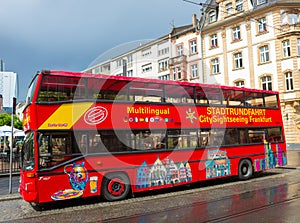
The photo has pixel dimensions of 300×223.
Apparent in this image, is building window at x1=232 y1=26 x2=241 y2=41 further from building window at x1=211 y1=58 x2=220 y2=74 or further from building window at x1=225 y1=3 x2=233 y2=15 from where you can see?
building window at x1=211 y1=58 x2=220 y2=74

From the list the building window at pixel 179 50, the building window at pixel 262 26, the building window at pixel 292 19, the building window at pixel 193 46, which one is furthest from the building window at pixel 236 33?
the building window at pixel 179 50

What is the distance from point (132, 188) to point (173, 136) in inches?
95.3

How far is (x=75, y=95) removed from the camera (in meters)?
9.80

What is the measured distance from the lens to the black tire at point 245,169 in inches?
544

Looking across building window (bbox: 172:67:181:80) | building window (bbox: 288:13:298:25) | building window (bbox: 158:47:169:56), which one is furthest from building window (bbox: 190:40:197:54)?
building window (bbox: 288:13:298:25)

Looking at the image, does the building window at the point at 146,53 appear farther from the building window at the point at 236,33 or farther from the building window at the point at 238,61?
the building window at the point at 238,61

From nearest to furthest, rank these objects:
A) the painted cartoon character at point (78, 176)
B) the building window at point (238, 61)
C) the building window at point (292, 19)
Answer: the painted cartoon character at point (78, 176)
the building window at point (292, 19)
the building window at point (238, 61)

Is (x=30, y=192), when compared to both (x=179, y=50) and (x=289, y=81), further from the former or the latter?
(x=179, y=50)

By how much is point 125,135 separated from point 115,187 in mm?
1724

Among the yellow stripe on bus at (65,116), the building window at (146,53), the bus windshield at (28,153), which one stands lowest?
the bus windshield at (28,153)

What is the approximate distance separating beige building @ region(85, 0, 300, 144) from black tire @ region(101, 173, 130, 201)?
15492 mm

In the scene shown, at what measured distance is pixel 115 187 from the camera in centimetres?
1029

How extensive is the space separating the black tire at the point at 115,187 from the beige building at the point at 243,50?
50.8 feet

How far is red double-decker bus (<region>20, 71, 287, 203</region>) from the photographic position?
923 centimetres
